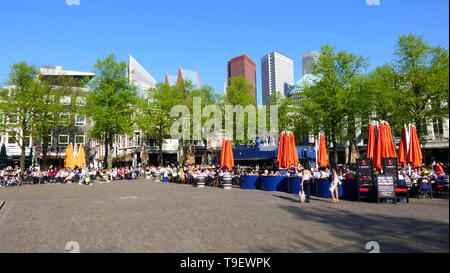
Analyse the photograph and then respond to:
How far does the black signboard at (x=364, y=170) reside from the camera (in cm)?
1318

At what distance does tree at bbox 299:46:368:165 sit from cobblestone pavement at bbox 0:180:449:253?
20.1m

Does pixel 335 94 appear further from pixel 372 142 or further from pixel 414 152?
pixel 372 142

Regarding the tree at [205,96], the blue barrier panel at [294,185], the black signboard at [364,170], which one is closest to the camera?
the black signboard at [364,170]

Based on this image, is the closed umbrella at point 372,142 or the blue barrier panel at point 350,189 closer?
the blue barrier panel at point 350,189

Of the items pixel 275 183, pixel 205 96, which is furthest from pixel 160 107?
pixel 275 183

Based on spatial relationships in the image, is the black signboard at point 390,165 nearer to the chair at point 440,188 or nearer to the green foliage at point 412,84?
the chair at point 440,188

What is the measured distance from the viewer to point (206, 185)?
24.4m

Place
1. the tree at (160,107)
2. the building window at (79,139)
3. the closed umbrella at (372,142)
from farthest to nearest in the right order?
the building window at (79,139) < the tree at (160,107) < the closed umbrella at (372,142)

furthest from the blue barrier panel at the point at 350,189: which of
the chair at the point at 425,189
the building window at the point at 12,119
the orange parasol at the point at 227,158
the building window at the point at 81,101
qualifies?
the building window at the point at 12,119

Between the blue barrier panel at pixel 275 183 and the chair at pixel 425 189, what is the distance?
644 cm

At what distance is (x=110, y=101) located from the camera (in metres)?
38.2

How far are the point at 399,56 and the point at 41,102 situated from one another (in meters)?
36.7

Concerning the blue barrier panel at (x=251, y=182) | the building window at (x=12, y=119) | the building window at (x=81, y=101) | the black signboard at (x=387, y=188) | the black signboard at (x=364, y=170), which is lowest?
the blue barrier panel at (x=251, y=182)
